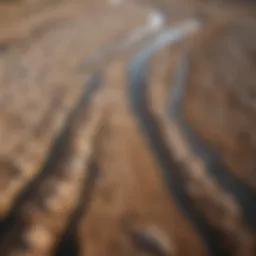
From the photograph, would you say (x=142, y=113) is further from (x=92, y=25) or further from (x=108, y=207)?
(x=92, y=25)

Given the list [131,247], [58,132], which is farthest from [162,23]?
[131,247]

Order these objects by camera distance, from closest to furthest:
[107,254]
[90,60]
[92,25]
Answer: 1. [107,254]
2. [90,60]
3. [92,25]

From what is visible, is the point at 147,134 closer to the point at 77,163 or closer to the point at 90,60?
the point at 77,163

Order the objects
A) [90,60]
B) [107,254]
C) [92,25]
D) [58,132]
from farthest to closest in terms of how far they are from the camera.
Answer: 1. [92,25]
2. [90,60]
3. [58,132]
4. [107,254]

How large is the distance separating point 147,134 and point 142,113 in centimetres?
3

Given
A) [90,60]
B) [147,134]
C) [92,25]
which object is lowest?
[147,134]

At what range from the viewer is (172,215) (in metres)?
0.25

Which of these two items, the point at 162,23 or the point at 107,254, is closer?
the point at 107,254

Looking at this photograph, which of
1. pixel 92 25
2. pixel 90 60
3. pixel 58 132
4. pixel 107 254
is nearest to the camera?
pixel 107 254

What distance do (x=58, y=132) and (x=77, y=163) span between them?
45 millimetres

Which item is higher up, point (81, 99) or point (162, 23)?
point (162, 23)

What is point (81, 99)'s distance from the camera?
375 millimetres

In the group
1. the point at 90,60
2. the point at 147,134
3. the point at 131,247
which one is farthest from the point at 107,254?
the point at 90,60

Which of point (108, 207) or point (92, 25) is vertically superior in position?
point (92, 25)
